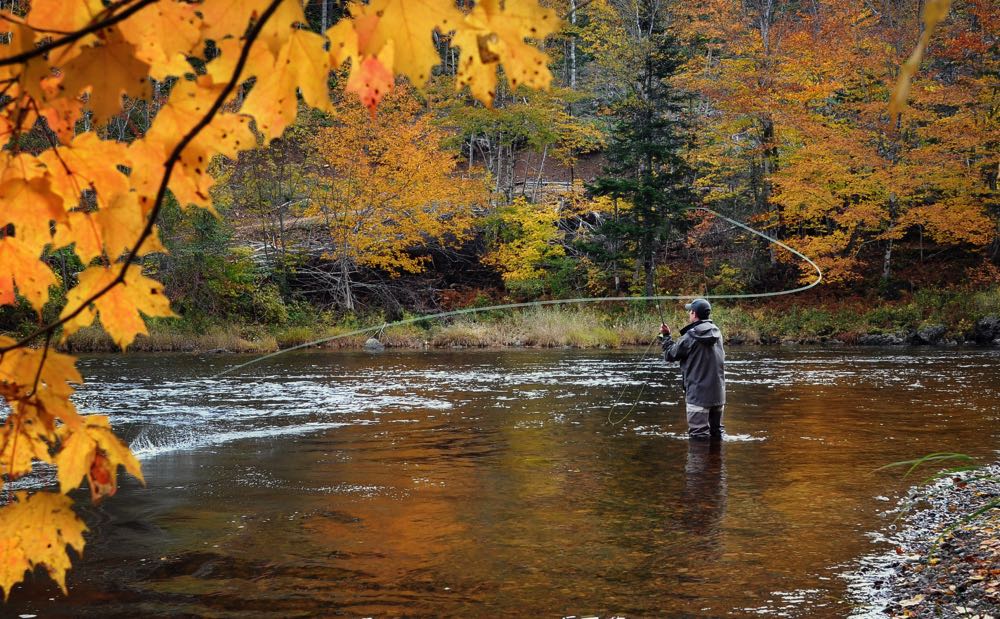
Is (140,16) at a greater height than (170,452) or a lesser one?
greater

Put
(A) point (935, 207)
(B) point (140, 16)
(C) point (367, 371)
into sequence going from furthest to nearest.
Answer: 1. (A) point (935, 207)
2. (C) point (367, 371)
3. (B) point (140, 16)

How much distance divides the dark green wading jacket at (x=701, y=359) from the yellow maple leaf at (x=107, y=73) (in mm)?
8762

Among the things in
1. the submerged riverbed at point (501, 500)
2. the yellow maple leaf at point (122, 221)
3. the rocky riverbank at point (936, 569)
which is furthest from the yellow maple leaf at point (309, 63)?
the submerged riverbed at point (501, 500)

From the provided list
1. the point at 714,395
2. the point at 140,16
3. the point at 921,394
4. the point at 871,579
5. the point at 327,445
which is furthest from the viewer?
the point at 921,394

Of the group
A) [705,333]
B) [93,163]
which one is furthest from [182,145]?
[705,333]

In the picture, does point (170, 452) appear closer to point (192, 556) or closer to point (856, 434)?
point (192, 556)

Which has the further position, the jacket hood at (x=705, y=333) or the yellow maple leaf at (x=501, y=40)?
the jacket hood at (x=705, y=333)

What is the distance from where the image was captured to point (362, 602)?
5273 millimetres

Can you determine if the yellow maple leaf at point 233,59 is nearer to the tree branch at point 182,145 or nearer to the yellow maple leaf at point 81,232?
the tree branch at point 182,145

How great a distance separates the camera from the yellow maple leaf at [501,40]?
4.45ft

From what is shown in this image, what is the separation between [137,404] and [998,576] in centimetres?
1325

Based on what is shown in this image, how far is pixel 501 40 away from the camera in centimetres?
140

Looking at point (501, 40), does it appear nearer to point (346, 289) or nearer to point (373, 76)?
point (373, 76)

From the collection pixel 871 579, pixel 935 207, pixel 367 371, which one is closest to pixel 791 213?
pixel 935 207
